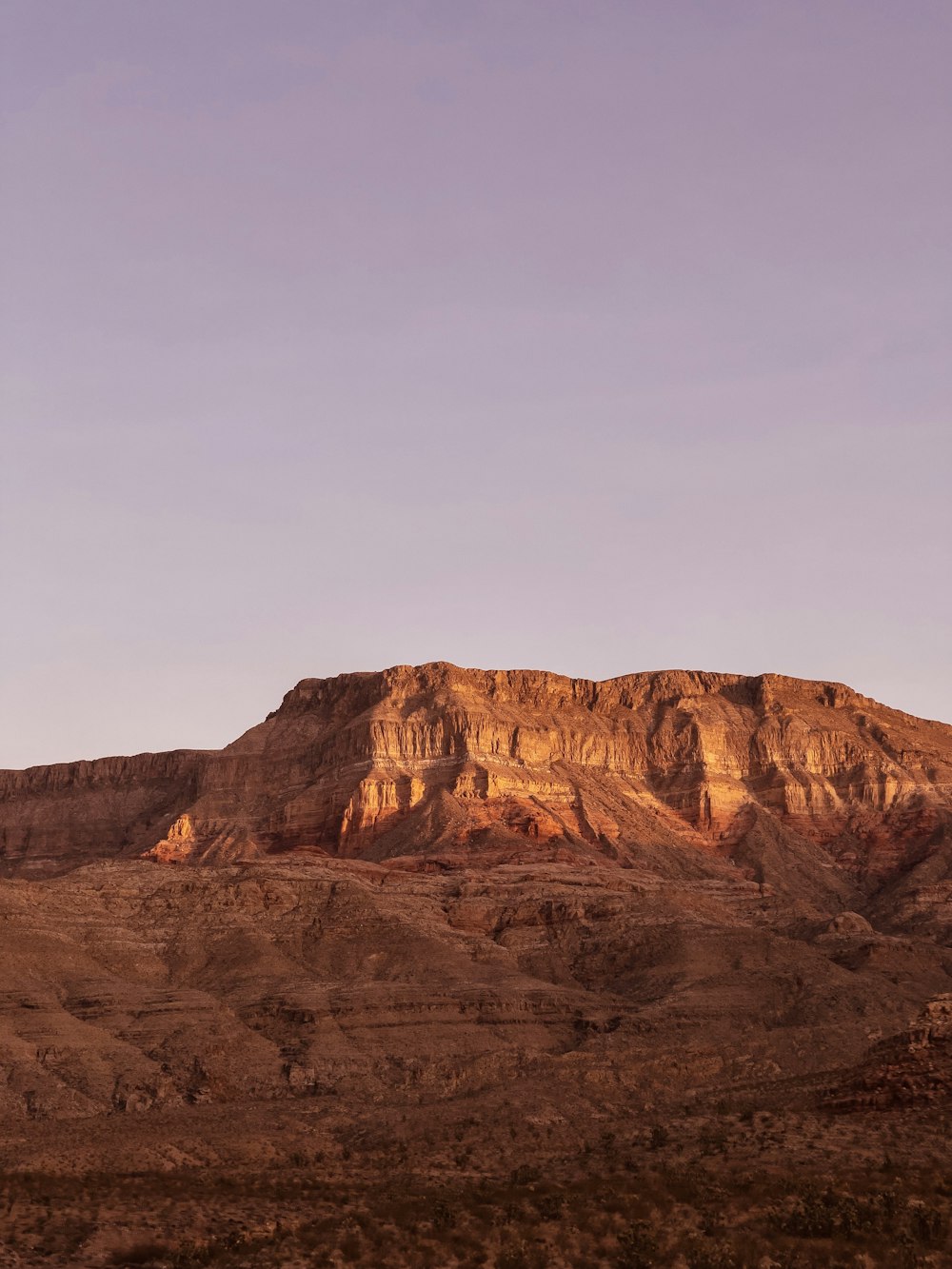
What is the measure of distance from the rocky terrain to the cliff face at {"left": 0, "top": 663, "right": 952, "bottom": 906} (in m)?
0.51

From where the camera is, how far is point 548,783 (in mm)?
171500

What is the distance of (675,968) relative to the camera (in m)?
109

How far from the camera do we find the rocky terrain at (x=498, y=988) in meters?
36.2

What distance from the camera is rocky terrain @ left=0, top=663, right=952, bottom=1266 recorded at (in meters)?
36.2

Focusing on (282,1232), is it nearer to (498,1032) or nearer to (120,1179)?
(120,1179)

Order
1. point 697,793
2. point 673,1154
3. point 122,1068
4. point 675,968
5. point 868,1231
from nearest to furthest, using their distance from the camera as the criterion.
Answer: point 868,1231 < point 673,1154 < point 122,1068 < point 675,968 < point 697,793

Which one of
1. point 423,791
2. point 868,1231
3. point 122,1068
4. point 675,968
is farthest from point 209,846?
point 868,1231

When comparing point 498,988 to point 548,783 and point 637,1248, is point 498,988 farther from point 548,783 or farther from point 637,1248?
point 548,783

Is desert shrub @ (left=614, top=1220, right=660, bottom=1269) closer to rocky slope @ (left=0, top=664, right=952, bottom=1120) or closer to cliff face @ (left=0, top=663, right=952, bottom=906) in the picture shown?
rocky slope @ (left=0, top=664, right=952, bottom=1120)

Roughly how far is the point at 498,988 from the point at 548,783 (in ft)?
236

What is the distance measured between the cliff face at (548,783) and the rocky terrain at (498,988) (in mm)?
505

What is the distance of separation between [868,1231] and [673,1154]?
367 inches

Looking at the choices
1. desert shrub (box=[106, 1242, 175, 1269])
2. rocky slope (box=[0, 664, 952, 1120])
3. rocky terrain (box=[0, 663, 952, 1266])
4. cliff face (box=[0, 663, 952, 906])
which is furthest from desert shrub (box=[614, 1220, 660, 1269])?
cliff face (box=[0, 663, 952, 906])

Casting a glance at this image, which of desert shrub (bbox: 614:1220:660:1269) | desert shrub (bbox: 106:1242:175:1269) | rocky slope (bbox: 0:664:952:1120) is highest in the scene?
rocky slope (bbox: 0:664:952:1120)
